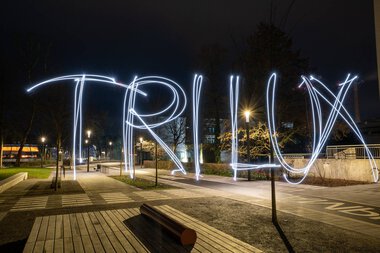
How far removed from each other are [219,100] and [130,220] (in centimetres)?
3112

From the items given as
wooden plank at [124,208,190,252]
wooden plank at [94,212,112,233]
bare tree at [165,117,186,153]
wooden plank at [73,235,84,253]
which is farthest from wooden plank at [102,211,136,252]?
bare tree at [165,117,186,153]

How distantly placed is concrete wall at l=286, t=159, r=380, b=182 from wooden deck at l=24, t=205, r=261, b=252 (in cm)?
1431

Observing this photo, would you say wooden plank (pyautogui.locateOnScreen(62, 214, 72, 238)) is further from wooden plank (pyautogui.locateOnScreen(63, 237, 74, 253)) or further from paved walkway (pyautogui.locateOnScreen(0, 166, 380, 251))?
paved walkway (pyautogui.locateOnScreen(0, 166, 380, 251))

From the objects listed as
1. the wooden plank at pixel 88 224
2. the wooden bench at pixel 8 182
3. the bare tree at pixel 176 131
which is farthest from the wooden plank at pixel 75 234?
the bare tree at pixel 176 131

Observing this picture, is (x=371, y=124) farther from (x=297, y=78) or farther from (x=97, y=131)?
(x=97, y=131)

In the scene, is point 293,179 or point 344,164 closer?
point 344,164

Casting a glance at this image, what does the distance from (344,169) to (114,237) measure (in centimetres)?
1750

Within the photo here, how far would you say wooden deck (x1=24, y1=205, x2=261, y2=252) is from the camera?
6.36m

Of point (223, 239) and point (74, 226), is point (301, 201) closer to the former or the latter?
point (223, 239)

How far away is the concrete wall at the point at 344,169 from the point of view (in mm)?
19891

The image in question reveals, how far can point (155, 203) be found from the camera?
1345 centimetres

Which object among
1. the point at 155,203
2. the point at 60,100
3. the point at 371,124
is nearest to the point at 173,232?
the point at 155,203

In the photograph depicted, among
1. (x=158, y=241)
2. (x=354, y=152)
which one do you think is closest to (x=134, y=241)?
(x=158, y=241)

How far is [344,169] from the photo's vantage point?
21.1 m
